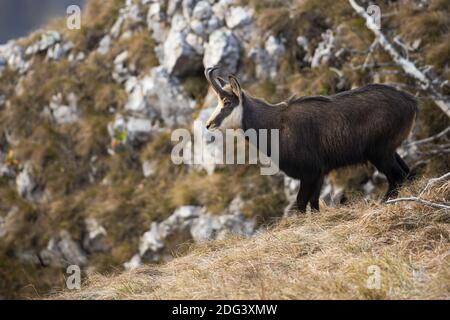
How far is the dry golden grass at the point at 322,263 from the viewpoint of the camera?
430cm

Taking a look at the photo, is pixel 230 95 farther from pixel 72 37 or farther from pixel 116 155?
pixel 72 37

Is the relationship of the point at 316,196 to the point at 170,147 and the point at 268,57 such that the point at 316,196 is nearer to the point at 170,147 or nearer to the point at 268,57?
the point at 268,57

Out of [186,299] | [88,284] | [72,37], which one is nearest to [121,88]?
[72,37]

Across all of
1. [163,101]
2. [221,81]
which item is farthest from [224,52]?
[221,81]

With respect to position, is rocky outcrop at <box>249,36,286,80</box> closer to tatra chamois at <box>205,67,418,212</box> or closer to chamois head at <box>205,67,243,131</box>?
chamois head at <box>205,67,243,131</box>

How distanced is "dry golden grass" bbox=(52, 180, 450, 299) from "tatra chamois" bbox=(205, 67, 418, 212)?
727 mm

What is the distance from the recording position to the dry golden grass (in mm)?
4305

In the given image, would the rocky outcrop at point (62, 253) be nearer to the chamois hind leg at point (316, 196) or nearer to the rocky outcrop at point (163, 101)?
the rocky outcrop at point (163, 101)

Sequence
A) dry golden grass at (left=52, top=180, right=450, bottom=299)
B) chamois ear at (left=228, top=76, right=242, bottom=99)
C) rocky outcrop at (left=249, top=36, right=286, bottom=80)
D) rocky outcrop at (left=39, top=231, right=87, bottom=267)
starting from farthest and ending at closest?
rocky outcrop at (left=39, top=231, right=87, bottom=267)
rocky outcrop at (left=249, top=36, right=286, bottom=80)
chamois ear at (left=228, top=76, right=242, bottom=99)
dry golden grass at (left=52, top=180, right=450, bottom=299)

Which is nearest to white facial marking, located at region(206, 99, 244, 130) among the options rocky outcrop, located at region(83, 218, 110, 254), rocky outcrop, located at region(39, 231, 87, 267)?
rocky outcrop, located at region(83, 218, 110, 254)

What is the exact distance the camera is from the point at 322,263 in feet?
16.6

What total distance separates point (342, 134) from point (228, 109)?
1635mm

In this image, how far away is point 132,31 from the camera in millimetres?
18688

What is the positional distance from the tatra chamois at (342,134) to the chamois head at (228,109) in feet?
0.66
